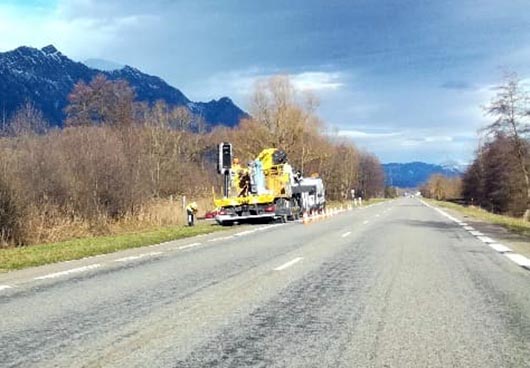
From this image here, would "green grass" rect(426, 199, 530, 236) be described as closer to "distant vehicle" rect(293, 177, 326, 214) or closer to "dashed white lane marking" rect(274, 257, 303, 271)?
"distant vehicle" rect(293, 177, 326, 214)

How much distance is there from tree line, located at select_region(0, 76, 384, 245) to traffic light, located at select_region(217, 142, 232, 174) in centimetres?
326

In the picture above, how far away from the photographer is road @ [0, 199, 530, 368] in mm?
5844

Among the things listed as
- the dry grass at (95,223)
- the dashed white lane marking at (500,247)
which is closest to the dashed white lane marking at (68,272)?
the dry grass at (95,223)

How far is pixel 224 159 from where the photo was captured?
3238cm

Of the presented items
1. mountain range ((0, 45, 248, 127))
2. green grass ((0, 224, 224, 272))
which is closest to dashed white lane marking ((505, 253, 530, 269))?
green grass ((0, 224, 224, 272))

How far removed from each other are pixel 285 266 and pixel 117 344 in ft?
22.2

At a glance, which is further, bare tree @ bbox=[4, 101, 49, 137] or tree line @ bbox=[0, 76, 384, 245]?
bare tree @ bbox=[4, 101, 49, 137]

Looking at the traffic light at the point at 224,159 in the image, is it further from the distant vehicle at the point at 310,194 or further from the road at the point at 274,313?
the road at the point at 274,313

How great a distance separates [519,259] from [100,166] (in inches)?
731

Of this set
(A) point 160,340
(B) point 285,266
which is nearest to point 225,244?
(B) point 285,266

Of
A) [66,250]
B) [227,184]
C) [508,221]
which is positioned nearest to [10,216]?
[66,250]

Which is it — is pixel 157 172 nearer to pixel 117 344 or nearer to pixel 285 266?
pixel 285 266

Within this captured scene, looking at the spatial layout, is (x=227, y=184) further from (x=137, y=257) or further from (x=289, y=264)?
(x=289, y=264)

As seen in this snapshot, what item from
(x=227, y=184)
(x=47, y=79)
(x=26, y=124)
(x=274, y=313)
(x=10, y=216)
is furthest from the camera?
(x=47, y=79)
